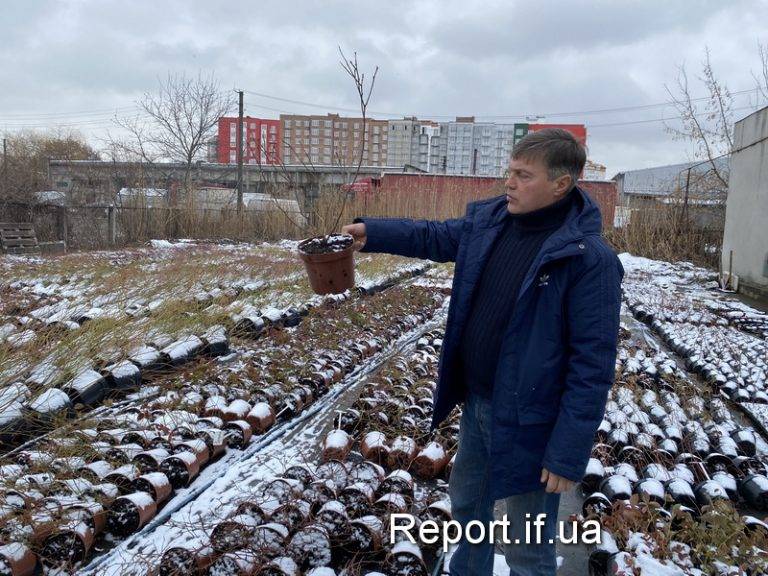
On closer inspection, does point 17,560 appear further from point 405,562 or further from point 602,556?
point 602,556

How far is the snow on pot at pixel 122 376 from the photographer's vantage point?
361 cm

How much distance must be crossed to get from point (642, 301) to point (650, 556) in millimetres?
7125

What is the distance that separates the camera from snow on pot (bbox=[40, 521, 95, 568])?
2.02 meters

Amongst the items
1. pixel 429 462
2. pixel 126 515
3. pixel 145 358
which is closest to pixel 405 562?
pixel 429 462

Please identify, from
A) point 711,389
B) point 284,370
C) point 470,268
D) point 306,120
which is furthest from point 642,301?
point 306,120

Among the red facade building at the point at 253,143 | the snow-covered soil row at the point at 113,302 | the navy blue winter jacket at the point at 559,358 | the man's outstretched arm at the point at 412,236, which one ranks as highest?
the red facade building at the point at 253,143

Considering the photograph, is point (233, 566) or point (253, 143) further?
point (253, 143)

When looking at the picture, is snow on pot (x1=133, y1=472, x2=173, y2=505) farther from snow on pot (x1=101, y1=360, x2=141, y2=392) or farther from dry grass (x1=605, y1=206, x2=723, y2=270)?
dry grass (x1=605, y1=206, x2=723, y2=270)

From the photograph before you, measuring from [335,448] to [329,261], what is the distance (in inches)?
38.4

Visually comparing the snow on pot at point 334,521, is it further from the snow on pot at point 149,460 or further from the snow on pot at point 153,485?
the snow on pot at point 149,460

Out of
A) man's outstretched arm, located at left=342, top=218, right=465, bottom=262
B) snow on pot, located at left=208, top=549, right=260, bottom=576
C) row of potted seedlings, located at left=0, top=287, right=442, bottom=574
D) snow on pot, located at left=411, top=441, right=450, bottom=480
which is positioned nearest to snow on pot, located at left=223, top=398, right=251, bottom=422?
row of potted seedlings, located at left=0, top=287, right=442, bottom=574

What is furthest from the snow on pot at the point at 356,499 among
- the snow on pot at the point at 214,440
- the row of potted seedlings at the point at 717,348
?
the row of potted seedlings at the point at 717,348

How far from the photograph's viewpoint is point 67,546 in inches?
80.4

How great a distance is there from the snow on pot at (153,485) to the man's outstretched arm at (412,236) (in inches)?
54.2
